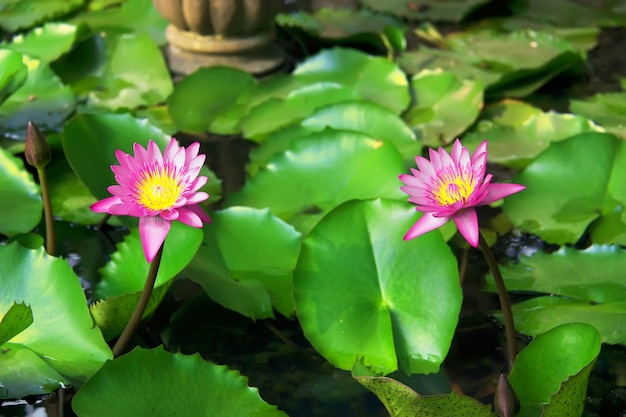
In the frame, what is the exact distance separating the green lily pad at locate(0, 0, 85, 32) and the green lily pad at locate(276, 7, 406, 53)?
0.53 m

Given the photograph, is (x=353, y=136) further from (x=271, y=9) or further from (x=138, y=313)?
(x=271, y=9)

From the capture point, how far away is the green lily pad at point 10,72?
1242 mm

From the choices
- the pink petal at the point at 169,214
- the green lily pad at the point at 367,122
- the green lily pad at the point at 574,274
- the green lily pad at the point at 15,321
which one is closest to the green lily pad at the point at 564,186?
the green lily pad at the point at 574,274

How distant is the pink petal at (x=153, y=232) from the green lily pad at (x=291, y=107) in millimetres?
743

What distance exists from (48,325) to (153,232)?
0.21 m

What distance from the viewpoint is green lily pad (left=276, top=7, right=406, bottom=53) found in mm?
1891

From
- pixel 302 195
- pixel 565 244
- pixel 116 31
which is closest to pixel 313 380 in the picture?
pixel 302 195

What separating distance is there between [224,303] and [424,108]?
74 centimetres

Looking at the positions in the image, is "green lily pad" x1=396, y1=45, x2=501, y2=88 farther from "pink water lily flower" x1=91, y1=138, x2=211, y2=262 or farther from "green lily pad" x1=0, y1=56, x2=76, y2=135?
"pink water lily flower" x1=91, y1=138, x2=211, y2=262

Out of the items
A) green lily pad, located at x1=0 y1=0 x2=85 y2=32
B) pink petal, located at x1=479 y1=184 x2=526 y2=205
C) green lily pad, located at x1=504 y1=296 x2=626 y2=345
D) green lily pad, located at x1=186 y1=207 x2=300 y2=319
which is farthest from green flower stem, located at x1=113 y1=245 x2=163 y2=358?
green lily pad, located at x1=0 y1=0 x2=85 y2=32

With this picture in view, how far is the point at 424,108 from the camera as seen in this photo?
63.6 inches

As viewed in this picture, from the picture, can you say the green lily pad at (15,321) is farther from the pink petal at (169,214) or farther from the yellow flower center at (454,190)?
the yellow flower center at (454,190)

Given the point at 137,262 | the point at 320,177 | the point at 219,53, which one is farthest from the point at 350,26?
the point at 137,262

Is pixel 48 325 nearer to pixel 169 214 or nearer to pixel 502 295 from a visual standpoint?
pixel 169 214
